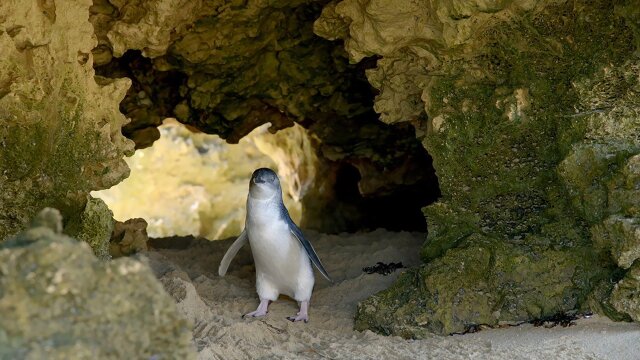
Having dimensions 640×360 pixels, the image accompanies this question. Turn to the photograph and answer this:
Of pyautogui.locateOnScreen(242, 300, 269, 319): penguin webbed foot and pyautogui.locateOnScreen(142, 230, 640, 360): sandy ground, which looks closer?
pyautogui.locateOnScreen(142, 230, 640, 360): sandy ground

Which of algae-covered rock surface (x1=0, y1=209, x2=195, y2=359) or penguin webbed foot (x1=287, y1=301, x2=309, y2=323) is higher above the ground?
algae-covered rock surface (x1=0, y1=209, x2=195, y2=359)

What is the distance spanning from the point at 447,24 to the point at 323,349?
1.68 m

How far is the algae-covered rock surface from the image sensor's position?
5.60 ft

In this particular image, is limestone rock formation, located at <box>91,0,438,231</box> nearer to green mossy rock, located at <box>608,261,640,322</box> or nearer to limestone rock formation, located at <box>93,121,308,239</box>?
green mossy rock, located at <box>608,261,640,322</box>

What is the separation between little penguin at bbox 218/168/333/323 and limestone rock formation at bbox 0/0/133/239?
2.84 feet

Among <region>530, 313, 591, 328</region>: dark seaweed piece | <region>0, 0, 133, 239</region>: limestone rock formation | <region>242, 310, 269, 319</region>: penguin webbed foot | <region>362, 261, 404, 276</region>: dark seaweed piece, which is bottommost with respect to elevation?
<region>530, 313, 591, 328</region>: dark seaweed piece

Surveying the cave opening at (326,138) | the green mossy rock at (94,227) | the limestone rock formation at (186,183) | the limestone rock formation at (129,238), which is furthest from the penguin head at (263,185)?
the limestone rock formation at (186,183)

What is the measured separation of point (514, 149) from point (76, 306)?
2607mm

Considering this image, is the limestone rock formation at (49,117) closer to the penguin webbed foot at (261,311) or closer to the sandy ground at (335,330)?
the sandy ground at (335,330)

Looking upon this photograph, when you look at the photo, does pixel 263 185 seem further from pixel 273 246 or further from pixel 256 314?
pixel 256 314

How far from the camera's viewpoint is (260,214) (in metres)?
4.26

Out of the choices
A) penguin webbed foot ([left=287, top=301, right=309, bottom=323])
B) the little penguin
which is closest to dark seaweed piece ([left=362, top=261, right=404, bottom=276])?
the little penguin

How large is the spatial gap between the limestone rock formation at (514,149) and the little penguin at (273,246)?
1.73 ft

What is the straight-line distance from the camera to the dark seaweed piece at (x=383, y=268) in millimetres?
4580
